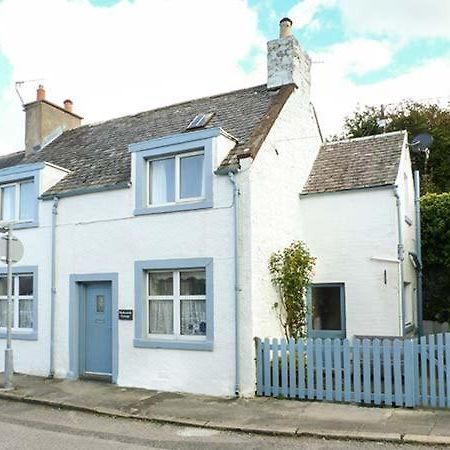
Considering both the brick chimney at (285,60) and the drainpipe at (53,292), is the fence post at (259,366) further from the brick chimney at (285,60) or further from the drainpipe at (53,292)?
the brick chimney at (285,60)

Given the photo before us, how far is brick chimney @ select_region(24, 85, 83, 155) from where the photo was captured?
56.5ft

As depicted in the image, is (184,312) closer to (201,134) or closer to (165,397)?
(165,397)

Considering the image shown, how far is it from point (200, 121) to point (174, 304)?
4.60 metres

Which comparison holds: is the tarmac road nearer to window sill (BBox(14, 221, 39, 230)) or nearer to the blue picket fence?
the blue picket fence

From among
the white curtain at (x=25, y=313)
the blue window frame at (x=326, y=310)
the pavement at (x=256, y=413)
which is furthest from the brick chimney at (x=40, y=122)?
the blue window frame at (x=326, y=310)

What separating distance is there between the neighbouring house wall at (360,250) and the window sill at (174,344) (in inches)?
150

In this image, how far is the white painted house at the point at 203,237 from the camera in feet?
35.0

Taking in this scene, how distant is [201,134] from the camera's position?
1105 centimetres

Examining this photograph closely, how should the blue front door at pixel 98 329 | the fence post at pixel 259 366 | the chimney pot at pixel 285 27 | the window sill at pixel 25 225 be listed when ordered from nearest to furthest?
the fence post at pixel 259 366, the blue front door at pixel 98 329, the window sill at pixel 25 225, the chimney pot at pixel 285 27

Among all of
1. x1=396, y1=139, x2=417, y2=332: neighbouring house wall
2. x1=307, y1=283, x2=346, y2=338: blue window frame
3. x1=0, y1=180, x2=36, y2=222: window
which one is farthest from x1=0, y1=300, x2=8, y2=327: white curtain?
x1=396, y1=139, x2=417, y2=332: neighbouring house wall

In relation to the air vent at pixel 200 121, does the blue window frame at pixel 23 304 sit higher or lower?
lower

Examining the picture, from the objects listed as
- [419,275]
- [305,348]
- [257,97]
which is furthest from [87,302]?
[419,275]

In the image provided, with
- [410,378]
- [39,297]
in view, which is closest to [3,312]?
[39,297]

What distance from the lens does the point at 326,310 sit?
1325cm
